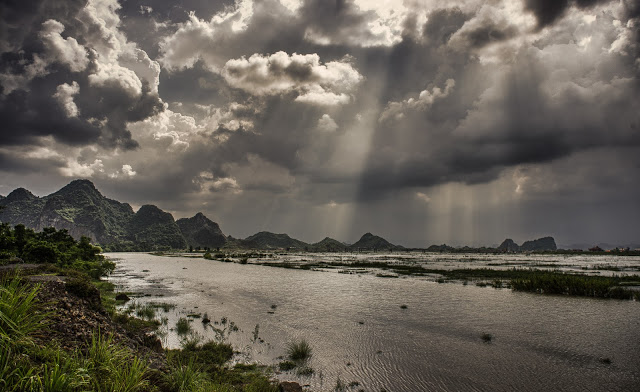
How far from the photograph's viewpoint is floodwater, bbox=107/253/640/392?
1582 cm

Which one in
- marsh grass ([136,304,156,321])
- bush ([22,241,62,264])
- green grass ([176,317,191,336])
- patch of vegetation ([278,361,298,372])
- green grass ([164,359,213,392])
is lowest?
marsh grass ([136,304,156,321])

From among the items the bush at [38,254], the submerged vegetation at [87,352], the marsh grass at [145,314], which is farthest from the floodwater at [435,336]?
the bush at [38,254]

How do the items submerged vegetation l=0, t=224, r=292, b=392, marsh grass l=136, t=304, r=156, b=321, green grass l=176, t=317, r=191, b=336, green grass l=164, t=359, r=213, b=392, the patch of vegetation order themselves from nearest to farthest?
submerged vegetation l=0, t=224, r=292, b=392, green grass l=164, t=359, r=213, b=392, the patch of vegetation, green grass l=176, t=317, r=191, b=336, marsh grass l=136, t=304, r=156, b=321

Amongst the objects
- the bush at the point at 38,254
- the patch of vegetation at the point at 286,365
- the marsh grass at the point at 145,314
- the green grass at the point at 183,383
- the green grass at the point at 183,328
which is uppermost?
the bush at the point at 38,254

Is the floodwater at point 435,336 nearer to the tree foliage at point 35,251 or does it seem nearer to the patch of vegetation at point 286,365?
the patch of vegetation at point 286,365

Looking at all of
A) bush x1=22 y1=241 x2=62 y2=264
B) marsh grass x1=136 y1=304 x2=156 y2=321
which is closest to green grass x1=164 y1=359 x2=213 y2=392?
marsh grass x1=136 y1=304 x2=156 y2=321

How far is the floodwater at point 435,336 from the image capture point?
1582 centimetres

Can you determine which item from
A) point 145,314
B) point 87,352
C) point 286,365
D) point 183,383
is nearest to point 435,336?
point 286,365

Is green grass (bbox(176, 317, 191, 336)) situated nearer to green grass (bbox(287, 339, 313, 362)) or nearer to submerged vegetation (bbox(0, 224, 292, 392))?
submerged vegetation (bbox(0, 224, 292, 392))

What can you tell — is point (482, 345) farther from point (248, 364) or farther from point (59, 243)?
point (59, 243)

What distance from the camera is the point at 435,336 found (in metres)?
22.9

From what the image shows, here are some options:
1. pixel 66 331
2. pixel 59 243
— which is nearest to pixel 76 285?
pixel 66 331

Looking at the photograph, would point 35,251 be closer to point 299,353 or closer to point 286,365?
point 299,353

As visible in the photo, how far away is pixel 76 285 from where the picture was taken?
1489cm
